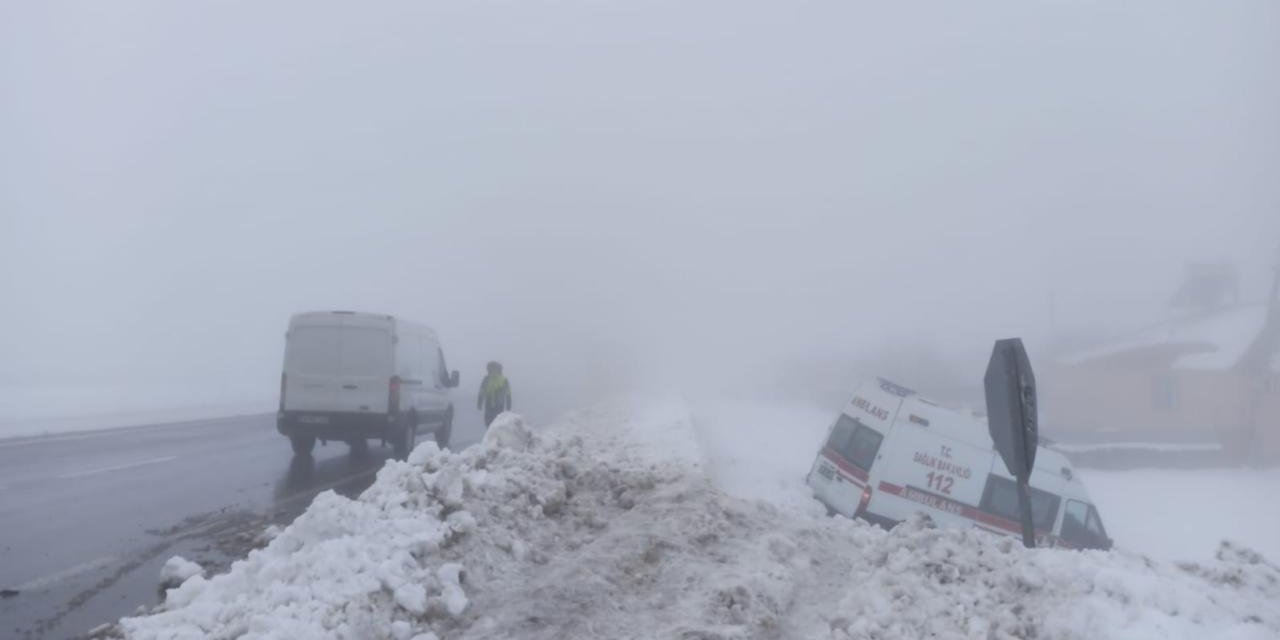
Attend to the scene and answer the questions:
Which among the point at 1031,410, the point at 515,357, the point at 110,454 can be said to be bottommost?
the point at 515,357

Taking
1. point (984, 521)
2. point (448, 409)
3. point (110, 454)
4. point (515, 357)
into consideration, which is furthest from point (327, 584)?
point (515, 357)

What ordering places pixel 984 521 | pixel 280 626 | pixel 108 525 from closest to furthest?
pixel 280 626, pixel 108 525, pixel 984 521

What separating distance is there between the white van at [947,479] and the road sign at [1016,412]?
9182 mm

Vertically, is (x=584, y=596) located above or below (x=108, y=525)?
above

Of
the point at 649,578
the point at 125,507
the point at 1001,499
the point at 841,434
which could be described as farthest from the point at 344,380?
the point at 649,578

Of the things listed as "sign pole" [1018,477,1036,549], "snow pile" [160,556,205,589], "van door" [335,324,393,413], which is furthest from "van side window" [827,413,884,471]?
"snow pile" [160,556,205,589]

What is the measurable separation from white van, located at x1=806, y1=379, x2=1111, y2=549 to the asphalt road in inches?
285

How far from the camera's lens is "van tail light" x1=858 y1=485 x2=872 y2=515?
15.1 meters

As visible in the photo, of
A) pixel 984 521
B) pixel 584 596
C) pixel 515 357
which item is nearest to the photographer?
pixel 584 596

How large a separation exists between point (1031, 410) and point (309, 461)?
1460 centimetres

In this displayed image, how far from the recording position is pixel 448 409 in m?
22.6

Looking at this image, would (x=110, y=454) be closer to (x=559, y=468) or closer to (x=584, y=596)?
(x=559, y=468)

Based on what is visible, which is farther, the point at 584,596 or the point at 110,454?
the point at 110,454

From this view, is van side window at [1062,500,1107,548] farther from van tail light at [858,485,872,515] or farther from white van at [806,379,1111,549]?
van tail light at [858,485,872,515]
